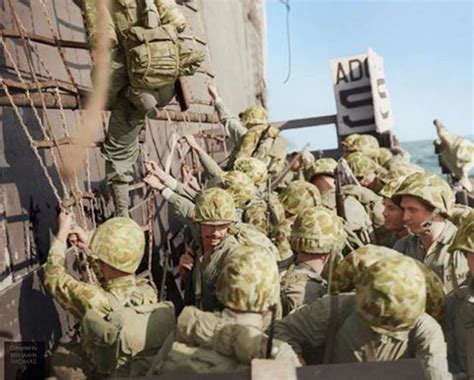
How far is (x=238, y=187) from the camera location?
6.06 m

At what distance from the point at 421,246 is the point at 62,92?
390 cm

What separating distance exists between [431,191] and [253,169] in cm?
289

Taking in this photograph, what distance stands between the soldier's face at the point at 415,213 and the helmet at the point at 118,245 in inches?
89.4

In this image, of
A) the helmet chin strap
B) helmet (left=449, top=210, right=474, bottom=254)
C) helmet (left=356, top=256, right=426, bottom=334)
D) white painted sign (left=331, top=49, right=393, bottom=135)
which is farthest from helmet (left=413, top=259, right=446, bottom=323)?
Result: white painted sign (left=331, top=49, right=393, bottom=135)

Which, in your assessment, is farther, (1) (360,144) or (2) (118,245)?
(1) (360,144)

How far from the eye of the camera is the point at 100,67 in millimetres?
5016

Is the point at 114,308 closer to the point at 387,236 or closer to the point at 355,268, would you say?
the point at 355,268

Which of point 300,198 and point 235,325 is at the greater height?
point 300,198

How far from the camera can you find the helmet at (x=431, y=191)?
172 inches

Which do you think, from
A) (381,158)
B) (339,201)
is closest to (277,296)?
(339,201)

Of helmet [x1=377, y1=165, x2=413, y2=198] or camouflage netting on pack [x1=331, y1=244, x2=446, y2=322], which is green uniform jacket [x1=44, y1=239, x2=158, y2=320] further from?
helmet [x1=377, y1=165, x2=413, y2=198]

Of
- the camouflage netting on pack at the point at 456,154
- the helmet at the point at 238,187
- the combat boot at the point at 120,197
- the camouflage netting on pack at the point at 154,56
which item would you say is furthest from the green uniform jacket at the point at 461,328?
the camouflage netting on pack at the point at 456,154

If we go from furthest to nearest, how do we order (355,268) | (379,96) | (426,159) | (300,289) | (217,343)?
(426,159), (379,96), (300,289), (355,268), (217,343)

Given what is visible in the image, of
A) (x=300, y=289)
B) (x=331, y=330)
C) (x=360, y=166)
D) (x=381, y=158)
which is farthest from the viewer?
(x=381, y=158)
